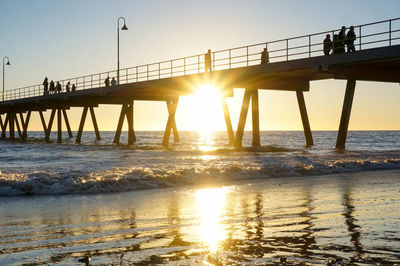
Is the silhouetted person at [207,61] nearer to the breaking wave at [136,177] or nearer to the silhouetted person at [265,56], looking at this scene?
the silhouetted person at [265,56]

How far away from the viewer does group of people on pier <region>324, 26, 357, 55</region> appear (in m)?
22.5

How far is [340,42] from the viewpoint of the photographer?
2344 cm

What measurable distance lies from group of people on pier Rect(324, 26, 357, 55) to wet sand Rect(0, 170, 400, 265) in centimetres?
1257

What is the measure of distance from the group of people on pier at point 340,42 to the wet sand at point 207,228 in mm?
12574

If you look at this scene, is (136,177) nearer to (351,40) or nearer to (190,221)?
(190,221)

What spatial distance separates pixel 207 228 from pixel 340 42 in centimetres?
1842

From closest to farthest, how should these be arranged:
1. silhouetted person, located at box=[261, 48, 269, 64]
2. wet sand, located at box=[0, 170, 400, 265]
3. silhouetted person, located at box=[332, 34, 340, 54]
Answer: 1. wet sand, located at box=[0, 170, 400, 265]
2. silhouetted person, located at box=[332, 34, 340, 54]
3. silhouetted person, located at box=[261, 48, 269, 64]

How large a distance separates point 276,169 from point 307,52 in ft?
28.0

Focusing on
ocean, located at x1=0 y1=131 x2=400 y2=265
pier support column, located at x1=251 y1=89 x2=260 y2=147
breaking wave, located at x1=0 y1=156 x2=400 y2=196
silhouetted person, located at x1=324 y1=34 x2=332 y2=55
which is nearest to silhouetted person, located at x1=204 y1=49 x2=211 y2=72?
pier support column, located at x1=251 y1=89 x2=260 y2=147

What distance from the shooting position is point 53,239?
20.4 feet

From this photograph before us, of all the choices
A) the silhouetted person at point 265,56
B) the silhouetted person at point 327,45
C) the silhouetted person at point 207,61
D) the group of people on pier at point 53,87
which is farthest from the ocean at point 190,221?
the group of people on pier at point 53,87

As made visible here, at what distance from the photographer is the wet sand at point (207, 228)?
17.3ft

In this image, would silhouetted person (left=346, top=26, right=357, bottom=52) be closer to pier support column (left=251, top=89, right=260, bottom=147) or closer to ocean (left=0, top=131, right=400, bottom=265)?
pier support column (left=251, top=89, right=260, bottom=147)

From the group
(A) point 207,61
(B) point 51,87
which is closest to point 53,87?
(B) point 51,87
